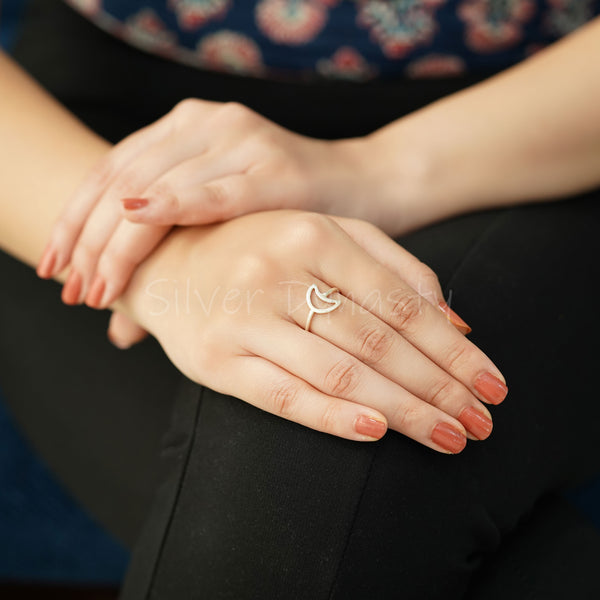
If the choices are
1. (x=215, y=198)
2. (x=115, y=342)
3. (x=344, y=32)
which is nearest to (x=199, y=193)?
(x=215, y=198)

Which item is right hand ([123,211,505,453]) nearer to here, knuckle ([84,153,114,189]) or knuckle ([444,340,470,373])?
knuckle ([444,340,470,373])

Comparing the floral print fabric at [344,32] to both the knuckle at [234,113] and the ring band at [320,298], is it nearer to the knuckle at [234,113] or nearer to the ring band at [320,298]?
the knuckle at [234,113]

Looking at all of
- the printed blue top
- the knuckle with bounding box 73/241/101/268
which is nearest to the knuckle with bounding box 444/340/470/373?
the knuckle with bounding box 73/241/101/268

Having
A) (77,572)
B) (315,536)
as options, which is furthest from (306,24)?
(77,572)

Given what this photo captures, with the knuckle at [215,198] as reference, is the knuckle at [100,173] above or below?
below

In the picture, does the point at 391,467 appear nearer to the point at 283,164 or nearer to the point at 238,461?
the point at 238,461

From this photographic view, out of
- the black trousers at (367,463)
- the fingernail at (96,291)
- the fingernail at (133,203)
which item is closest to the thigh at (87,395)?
the black trousers at (367,463)

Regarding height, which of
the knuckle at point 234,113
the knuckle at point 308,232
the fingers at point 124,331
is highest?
the knuckle at point 234,113
